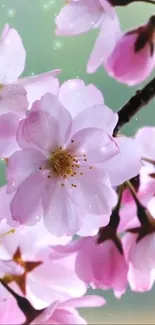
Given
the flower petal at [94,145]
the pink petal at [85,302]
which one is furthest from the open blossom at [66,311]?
the flower petal at [94,145]

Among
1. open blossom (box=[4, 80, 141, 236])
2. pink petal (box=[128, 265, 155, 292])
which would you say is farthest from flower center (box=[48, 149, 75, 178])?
pink petal (box=[128, 265, 155, 292])

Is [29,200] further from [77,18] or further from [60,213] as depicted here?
[77,18]

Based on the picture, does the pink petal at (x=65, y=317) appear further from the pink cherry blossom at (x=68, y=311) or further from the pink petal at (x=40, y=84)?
the pink petal at (x=40, y=84)

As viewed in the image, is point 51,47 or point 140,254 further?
point 51,47

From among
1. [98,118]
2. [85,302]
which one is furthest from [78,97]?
[85,302]

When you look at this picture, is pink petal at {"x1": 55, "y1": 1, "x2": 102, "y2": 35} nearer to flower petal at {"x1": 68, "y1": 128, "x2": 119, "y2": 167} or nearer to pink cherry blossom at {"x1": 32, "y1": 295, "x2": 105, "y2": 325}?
flower petal at {"x1": 68, "y1": 128, "x2": 119, "y2": 167}

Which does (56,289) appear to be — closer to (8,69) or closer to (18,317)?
(18,317)
